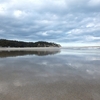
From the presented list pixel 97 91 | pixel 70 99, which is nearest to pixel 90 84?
pixel 97 91

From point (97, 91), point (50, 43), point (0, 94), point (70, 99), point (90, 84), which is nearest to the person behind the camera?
point (70, 99)

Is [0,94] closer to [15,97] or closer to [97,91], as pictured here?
[15,97]

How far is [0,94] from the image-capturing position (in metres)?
4.25

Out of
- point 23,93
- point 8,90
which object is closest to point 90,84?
point 23,93

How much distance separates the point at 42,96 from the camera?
413cm

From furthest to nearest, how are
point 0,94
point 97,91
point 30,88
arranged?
point 30,88, point 97,91, point 0,94

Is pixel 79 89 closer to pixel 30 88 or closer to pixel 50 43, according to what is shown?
pixel 30 88

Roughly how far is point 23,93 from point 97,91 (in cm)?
278

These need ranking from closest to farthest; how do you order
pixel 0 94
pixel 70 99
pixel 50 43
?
pixel 70 99
pixel 0 94
pixel 50 43

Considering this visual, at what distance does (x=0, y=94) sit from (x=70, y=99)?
246cm

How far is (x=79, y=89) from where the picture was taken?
4.78 metres

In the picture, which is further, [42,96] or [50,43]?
[50,43]

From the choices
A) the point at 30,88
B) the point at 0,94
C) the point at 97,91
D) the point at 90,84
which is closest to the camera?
the point at 0,94

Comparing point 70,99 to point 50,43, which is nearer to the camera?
point 70,99
